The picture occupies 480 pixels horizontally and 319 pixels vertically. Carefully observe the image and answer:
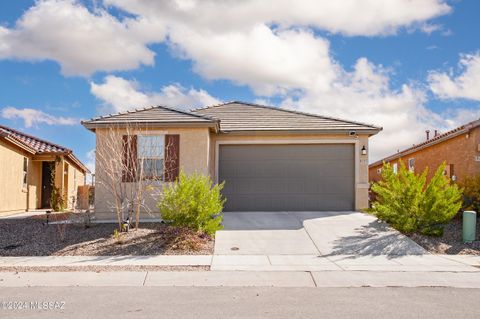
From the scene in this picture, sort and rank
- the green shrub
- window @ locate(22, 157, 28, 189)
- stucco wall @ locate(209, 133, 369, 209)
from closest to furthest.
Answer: the green shrub
stucco wall @ locate(209, 133, 369, 209)
window @ locate(22, 157, 28, 189)

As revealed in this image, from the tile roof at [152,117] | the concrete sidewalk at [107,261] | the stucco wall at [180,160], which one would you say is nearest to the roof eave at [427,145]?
the stucco wall at [180,160]

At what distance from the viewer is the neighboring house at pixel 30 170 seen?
1827 cm

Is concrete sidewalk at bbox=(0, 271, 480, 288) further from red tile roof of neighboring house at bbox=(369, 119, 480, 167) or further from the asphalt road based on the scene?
red tile roof of neighboring house at bbox=(369, 119, 480, 167)

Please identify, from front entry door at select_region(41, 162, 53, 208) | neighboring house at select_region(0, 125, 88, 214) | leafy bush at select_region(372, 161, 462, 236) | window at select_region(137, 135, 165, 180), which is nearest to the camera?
leafy bush at select_region(372, 161, 462, 236)

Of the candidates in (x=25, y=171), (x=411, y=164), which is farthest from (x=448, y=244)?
(x=25, y=171)

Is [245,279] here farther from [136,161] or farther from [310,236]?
[136,161]

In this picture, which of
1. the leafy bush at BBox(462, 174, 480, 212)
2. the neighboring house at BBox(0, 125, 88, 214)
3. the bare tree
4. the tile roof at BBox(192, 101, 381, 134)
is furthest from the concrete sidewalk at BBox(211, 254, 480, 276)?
the neighboring house at BBox(0, 125, 88, 214)

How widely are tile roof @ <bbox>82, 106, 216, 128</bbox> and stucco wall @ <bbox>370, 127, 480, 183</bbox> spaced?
9516 mm

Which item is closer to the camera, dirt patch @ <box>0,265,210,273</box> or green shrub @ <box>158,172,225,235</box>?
dirt patch @ <box>0,265,210,273</box>

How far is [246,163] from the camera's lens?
16250mm

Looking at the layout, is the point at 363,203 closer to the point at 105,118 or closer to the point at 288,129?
the point at 288,129

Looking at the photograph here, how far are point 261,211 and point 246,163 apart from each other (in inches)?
71.9

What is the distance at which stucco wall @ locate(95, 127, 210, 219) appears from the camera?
14500 millimetres

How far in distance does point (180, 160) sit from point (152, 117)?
177cm
